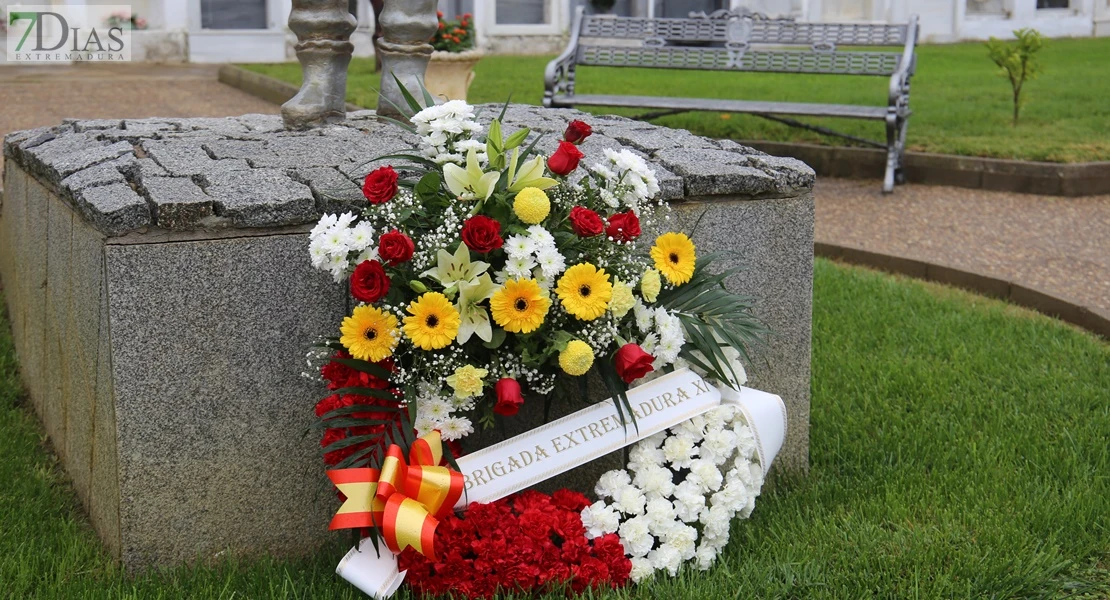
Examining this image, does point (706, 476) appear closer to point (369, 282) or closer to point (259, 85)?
point (369, 282)

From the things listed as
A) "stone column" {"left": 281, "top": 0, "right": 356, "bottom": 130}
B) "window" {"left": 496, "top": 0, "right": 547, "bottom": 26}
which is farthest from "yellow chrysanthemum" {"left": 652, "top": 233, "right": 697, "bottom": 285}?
"window" {"left": 496, "top": 0, "right": 547, "bottom": 26}

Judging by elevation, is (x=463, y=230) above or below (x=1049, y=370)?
above

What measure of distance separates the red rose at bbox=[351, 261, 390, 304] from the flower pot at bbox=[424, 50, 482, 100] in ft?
24.2

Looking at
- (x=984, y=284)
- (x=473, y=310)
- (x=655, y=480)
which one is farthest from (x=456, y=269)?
(x=984, y=284)

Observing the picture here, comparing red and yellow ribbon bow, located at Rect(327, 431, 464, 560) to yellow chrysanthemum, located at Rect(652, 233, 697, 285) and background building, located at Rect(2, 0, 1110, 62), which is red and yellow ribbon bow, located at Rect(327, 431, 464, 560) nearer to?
yellow chrysanthemum, located at Rect(652, 233, 697, 285)

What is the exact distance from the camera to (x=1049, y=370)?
4039mm

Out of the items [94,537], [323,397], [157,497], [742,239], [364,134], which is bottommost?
[94,537]

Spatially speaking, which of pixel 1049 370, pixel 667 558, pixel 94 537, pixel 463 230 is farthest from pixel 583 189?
pixel 1049 370

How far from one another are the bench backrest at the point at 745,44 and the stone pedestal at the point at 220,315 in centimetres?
550

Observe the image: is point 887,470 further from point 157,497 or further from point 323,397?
point 157,497

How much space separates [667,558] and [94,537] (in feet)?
4.40

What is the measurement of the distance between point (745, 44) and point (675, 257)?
6961mm

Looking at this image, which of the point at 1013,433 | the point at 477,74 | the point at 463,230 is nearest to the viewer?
the point at 463,230

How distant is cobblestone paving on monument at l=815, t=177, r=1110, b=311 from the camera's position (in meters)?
5.48
